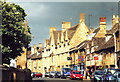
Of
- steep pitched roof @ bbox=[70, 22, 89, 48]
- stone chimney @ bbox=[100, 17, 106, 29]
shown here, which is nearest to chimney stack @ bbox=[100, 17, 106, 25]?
stone chimney @ bbox=[100, 17, 106, 29]

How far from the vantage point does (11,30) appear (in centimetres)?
3738

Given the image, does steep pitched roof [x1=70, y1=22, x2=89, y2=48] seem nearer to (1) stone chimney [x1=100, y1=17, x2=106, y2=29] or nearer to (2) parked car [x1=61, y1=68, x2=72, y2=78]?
(1) stone chimney [x1=100, y1=17, x2=106, y2=29]

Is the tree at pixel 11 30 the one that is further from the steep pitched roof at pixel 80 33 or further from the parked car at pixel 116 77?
the steep pitched roof at pixel 80 33

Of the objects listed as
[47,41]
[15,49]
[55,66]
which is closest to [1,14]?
[15,49]

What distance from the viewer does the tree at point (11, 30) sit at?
36.9 metres

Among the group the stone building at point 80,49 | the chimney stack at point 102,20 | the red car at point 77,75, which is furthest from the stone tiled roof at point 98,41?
the red car at point 77,75

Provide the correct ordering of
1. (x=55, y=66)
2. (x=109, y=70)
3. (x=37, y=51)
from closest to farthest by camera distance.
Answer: (x=109, y=70) < (x=55, y=66) < (x=37, y=51)

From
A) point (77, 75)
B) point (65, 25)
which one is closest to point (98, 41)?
point (77, 75)

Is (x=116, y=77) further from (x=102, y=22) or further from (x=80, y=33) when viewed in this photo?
(x=80, y=33)

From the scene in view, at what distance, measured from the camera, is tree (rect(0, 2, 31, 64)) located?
3689 cm

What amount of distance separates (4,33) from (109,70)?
11996 mm

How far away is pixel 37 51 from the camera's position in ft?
443

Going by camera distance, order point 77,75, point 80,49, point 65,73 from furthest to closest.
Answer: point 80,49 < point 65,73 < point 77,75

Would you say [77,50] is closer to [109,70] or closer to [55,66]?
[55,66]
